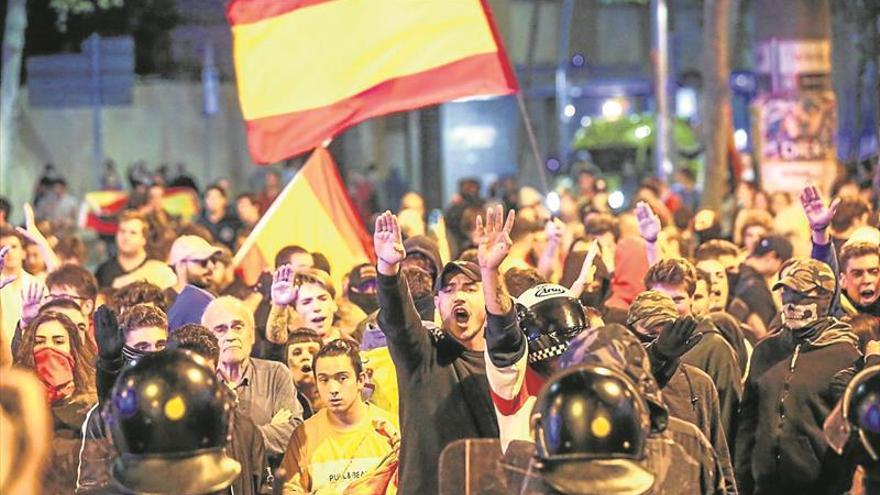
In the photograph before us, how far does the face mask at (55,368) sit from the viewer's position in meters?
8.51

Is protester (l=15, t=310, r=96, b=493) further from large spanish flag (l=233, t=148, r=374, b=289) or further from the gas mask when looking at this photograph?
large spanish flag (l=233, t=148, r=374, b=289)

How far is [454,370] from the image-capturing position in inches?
281

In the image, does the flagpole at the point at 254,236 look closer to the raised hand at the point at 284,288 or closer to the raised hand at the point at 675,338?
the raised hand at the point at 284,288

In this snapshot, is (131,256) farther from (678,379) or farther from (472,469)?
(472,469)

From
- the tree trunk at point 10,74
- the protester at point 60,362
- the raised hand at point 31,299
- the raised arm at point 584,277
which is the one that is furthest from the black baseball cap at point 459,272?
the tree trunk at point 10,74

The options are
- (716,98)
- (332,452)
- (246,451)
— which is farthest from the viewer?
(716,98)

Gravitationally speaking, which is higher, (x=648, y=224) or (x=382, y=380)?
(x=648, y=224)

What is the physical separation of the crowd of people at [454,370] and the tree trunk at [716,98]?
12302mm

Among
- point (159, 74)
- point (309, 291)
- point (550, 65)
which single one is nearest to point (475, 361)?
point (309, 291)

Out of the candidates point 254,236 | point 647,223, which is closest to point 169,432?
point 647,223

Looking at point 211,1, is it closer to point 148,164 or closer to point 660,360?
point 148,164

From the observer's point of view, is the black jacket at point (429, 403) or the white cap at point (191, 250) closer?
the black jacket at point (429, 403)

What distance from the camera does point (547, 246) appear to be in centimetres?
1331

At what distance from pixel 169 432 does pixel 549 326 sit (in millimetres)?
2559
